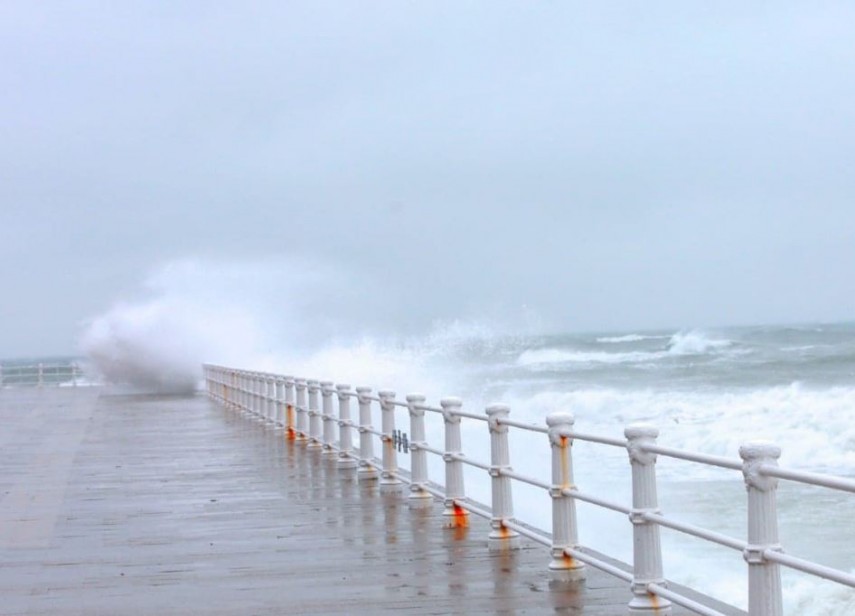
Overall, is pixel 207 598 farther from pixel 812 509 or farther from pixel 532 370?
pixel 532 370

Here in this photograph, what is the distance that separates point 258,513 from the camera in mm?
15281

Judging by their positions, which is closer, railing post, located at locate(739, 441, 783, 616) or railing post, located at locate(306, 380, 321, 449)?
railing post, located at locate(739, 441, 783, 616)

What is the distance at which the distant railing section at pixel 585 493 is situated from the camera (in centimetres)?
725

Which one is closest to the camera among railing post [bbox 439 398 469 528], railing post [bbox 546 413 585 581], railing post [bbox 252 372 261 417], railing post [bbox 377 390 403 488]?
railing post [bbox 546 413 585 581]

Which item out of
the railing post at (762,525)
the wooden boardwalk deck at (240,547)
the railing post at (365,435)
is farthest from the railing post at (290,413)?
the railing post at (762,525)

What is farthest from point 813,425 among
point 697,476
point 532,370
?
point 532,370

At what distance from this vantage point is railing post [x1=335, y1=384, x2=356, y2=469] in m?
20.2

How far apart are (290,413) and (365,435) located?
7580 mm

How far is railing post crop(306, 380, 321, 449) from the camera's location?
23.6 meters

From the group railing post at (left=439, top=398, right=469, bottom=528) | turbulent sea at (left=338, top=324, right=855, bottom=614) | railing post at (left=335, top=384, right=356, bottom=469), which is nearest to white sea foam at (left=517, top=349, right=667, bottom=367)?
turbulent sea at (left=338, top=324, right=855, bottom=614)

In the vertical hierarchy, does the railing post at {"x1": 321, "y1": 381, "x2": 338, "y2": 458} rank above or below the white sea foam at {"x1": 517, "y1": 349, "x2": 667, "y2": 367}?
above

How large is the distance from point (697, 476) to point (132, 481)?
10604mm

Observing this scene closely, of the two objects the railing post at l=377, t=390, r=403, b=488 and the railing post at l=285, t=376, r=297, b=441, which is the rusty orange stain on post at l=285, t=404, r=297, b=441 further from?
the railing post at l=377, t=390, r=403, b=488

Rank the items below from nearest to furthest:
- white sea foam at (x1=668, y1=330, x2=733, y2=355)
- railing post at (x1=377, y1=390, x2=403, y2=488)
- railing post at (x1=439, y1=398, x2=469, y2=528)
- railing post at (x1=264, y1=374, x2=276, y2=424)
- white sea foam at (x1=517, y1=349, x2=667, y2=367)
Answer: railing post at (x1=439, y1=398, x2=469, y2=528) → railing post at (x1=377, y1=390, x2=403, y2=488) → railing post at (x1=264, y1=374, x2=276, y2=424) → white sea foam at (x1=517, y1=349, x2=667, y2=367) → white sea foam at (x1=668, y1=330, x2=733, y2=355)
